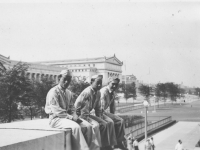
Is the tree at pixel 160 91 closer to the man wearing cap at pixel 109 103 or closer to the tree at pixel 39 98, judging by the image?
the tree at pixel 39 98

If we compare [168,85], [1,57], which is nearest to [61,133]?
[1,57]

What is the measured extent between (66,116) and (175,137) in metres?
19.3

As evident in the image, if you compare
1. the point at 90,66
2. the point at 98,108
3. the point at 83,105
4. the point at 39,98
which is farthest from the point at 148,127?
the point at 90,66

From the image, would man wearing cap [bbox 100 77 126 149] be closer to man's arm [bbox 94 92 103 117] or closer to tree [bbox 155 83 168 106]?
man's arm [bbox 94 92 103 117]

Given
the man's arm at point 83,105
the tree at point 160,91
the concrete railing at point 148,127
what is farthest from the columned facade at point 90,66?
the man's arm at point 83,105

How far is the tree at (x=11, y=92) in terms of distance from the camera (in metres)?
18.0

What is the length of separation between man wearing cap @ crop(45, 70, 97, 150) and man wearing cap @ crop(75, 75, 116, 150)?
213 mm

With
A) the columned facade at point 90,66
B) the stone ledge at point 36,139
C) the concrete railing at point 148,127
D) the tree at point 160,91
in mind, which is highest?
the columned facade at point 90,66

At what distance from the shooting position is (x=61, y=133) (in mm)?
4051

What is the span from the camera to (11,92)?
60.0 feet

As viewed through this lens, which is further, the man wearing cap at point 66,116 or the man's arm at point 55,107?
the man's arm at point 55,107

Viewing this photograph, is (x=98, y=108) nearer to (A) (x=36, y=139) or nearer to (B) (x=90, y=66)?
(A) (x=36, y=139)

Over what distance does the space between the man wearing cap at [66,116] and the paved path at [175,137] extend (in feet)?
45.1

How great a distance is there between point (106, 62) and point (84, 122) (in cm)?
10637
